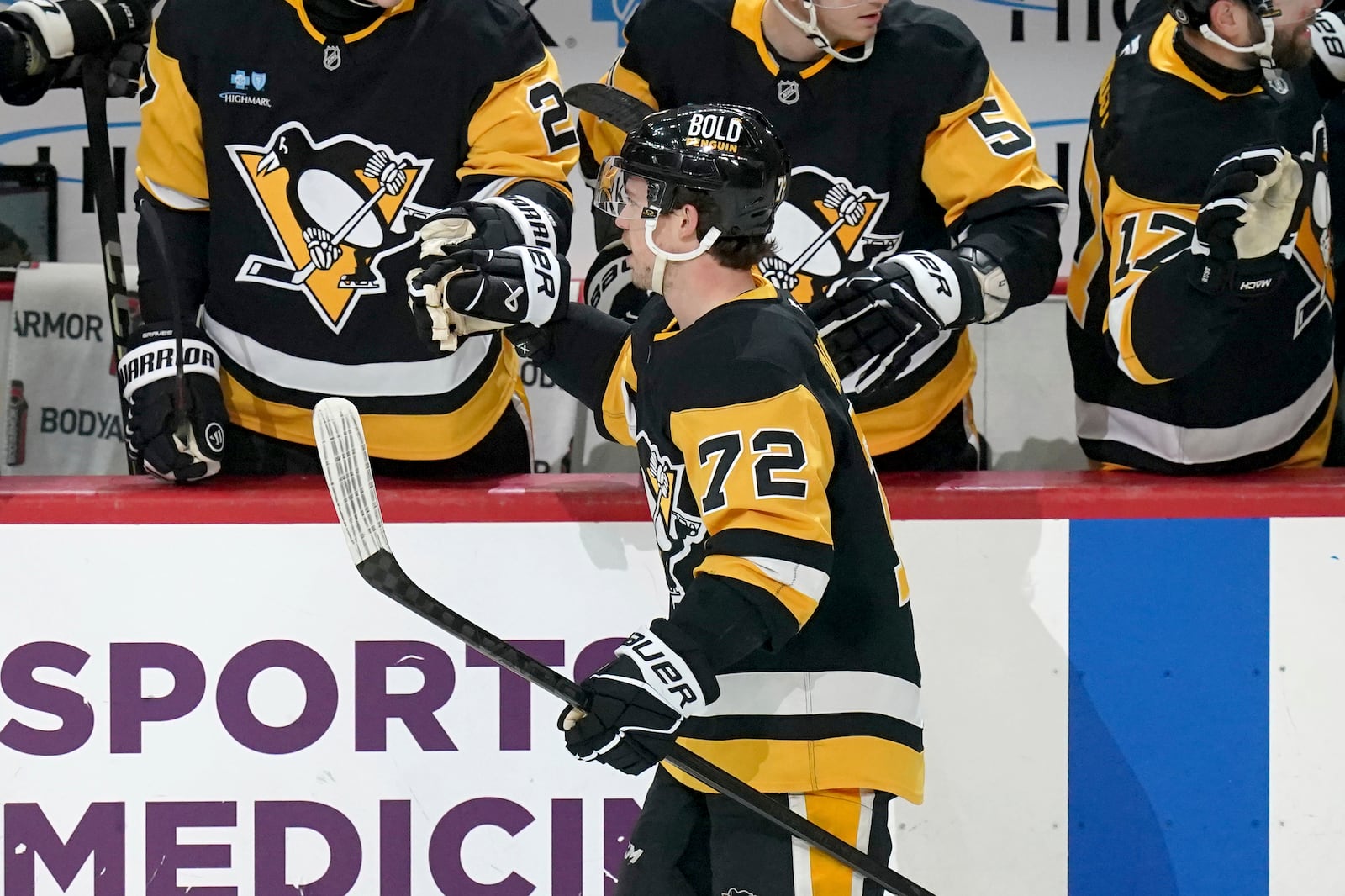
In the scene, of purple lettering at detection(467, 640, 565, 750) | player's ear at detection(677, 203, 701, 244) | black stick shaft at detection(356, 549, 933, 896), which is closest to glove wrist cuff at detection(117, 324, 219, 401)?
purple lettering at detection(467, 640, 565, 750)

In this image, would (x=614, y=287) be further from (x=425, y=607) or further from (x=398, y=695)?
(x=425, y=607)

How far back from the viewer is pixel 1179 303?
8.15ft

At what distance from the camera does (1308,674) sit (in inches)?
94.9

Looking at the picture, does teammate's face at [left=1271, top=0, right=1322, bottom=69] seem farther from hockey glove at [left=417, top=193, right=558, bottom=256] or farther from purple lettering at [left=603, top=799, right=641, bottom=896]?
purple lettering at [left=603, top=799, right=641, bottom=896]

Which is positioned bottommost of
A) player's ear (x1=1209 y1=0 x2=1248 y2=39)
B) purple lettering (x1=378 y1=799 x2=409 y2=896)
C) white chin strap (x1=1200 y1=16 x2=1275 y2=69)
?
purple lettering (x1=378 y1=799 x2=409 y2=896)

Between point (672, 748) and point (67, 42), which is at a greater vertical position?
point (67, 42)

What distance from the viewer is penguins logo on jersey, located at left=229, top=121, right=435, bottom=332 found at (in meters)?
2.49

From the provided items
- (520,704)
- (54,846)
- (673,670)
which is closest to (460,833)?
(520,704)

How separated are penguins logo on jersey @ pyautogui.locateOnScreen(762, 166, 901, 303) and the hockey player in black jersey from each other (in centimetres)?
55

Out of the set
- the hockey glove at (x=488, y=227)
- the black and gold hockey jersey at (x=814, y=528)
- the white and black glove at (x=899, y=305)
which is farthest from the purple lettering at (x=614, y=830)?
the hockey glove at (x=488, y=227)

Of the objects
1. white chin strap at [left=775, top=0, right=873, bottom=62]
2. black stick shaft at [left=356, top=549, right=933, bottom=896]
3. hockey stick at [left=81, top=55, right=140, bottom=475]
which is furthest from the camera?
hockey stick at [left=81, top=55, right=140, bottom=475]

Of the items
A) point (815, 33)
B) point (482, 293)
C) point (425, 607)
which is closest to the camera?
point (425, 607)

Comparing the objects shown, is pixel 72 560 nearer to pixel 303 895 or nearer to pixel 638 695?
pixel 303 895

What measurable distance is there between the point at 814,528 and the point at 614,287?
3.36 feet
